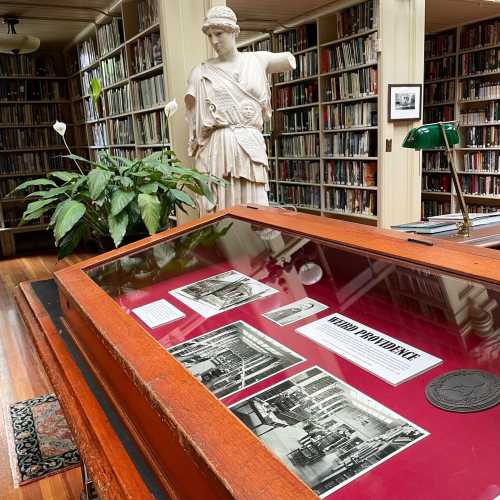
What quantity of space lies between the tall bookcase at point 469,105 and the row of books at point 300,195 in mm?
1459

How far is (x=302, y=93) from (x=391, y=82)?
1.32 metres

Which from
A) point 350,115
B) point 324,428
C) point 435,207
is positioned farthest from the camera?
point 435,207

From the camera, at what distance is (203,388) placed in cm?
66

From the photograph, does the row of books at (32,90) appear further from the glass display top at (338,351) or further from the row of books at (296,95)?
the glass display top at (338,351)

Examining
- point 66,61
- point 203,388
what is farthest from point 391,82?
point 66,61

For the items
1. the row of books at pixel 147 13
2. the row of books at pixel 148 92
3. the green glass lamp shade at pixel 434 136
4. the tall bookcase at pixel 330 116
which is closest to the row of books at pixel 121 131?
the row of books at pixel 148 92

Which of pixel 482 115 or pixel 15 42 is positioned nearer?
pixel 15 42

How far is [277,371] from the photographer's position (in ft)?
2.39

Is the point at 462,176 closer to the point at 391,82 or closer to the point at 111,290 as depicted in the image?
the point at 391,82

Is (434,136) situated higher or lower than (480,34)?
lower

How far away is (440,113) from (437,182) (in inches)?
31.0

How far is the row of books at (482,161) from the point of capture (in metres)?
5.30

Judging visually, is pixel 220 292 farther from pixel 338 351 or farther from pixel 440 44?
pixel 440 44

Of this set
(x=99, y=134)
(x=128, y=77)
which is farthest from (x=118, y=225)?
(x=99, y=134)
